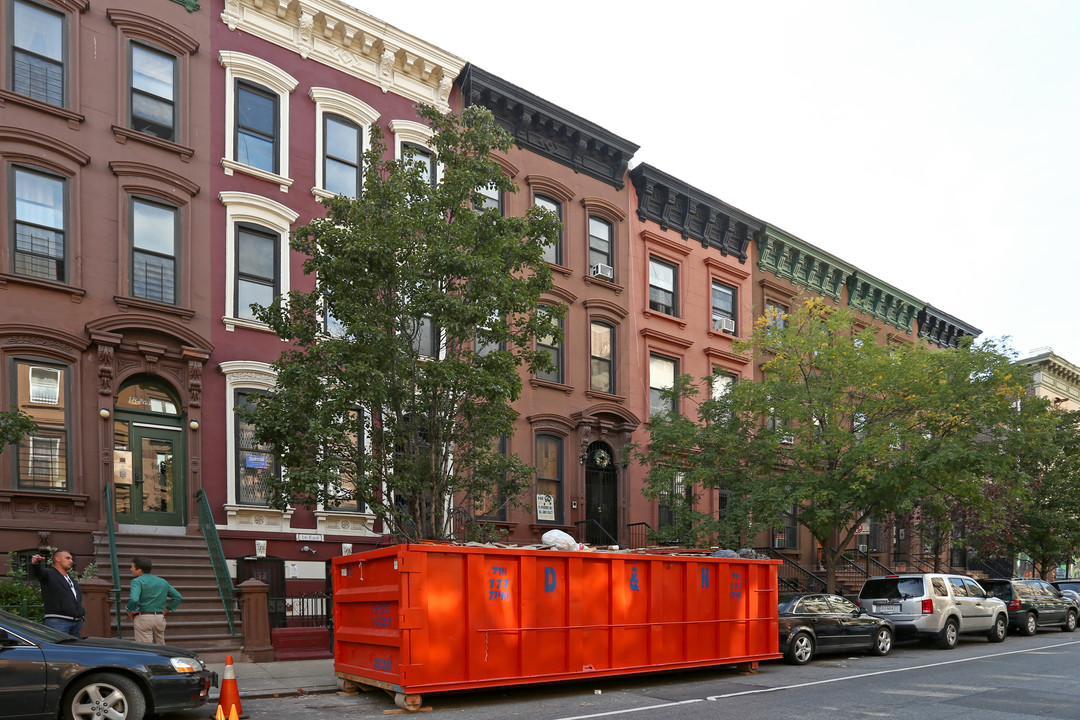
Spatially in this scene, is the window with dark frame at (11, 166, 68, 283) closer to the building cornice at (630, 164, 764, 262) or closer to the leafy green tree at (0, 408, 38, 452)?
the leafy green tree at (0, 408, 38, 452)

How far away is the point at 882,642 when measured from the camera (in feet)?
56.6

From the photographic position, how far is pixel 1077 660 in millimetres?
16000

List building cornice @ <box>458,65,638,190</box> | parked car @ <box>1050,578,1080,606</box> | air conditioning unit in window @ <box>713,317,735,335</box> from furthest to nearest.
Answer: air conditioning unit in window @ <box>713,317,735,335</box> → parked car @ <box>1050,578,1080,606</box> → building cornice @ <box>458,65,638,190</box>

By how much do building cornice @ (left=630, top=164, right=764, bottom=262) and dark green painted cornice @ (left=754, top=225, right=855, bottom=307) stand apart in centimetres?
77

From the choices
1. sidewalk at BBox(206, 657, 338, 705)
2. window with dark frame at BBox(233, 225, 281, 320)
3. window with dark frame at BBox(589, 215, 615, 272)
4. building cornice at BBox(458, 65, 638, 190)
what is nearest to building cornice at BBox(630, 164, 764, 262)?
building cornice at BBox(458, 65, 638, 190)

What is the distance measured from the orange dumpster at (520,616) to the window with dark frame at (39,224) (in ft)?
25.9

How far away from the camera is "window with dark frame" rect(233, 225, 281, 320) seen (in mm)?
17938

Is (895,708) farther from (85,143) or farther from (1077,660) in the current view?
(85,143)

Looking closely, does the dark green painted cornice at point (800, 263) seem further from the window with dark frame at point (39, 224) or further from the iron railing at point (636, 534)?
the window with dark frame at point (39, 224)

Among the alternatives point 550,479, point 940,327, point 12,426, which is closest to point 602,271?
point 550,479

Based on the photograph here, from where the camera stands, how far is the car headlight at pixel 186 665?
909 cm

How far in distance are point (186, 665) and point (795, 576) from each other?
2174 centimetres

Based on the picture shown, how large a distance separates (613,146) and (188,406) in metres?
13.5

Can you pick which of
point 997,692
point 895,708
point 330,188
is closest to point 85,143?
point 330,188
